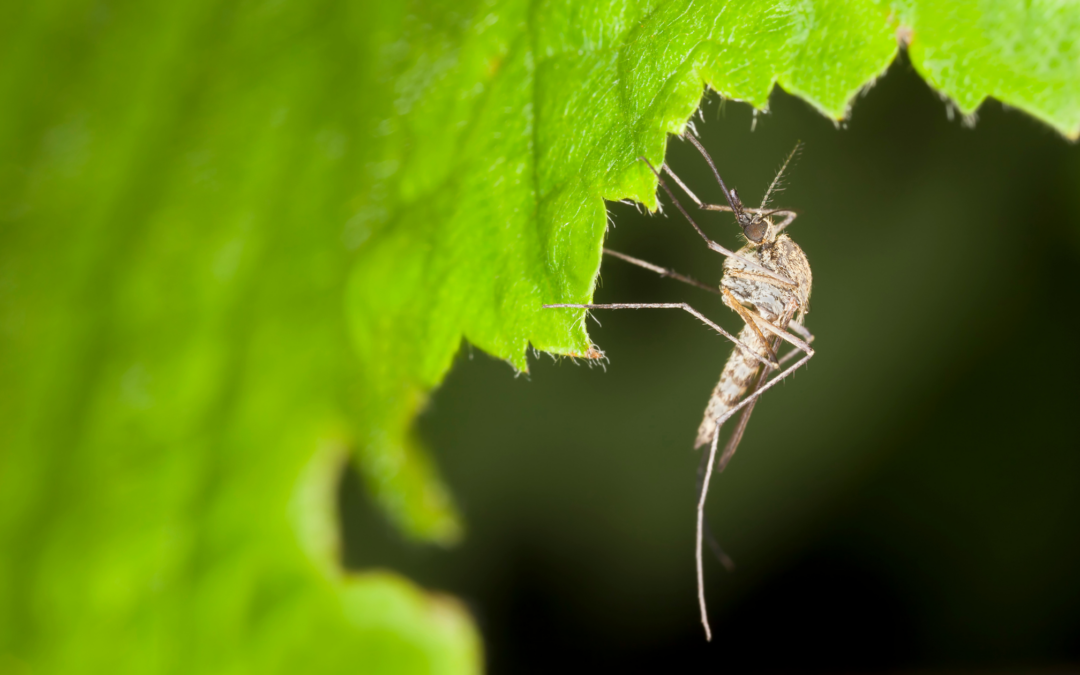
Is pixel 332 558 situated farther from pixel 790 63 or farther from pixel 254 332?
pixel 790 63

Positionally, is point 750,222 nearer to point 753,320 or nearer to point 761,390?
point 753,320

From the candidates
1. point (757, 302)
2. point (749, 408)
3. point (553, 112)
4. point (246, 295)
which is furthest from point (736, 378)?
point (246, 295)

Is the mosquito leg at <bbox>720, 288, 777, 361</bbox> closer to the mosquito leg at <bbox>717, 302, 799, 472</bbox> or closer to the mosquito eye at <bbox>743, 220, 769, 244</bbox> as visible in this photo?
the mosquito leg at <bbox>717, 302, 799, 472</bbox>

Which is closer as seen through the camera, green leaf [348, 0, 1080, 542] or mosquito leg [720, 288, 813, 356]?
green leaf [348, 0, 1080, 542]

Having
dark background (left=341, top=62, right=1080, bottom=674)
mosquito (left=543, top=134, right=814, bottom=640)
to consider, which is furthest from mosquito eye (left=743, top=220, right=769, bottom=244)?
dark background (left=341, top=62, right=1080, bottom=674)

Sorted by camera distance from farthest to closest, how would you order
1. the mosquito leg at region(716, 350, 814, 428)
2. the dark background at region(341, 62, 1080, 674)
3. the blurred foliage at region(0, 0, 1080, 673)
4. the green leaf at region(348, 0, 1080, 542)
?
1. the dark background at region(341, 62, 1080, 674)
2. the mosquito leg at region(716, 350, 814, 428)
3. the blurred foliage at region(0, 0, 1080, 673)
4. the green leaf at region(348, 0, 1080, 542)

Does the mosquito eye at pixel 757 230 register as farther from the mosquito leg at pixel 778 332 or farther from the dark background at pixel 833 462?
the dark background at pixel 833 462

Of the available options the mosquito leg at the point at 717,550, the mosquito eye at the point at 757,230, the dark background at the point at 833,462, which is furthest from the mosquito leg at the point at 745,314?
the mosquito leg at the point at 717,550
